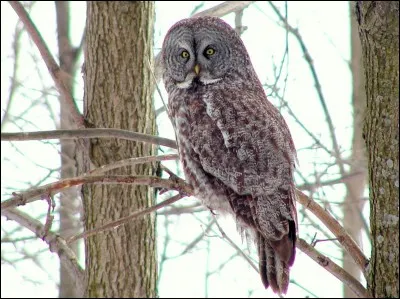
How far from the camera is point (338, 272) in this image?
2.96 metres

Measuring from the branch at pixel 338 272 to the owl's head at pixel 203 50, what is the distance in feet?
4.86

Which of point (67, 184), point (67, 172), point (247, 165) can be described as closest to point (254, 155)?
point (247, 165)

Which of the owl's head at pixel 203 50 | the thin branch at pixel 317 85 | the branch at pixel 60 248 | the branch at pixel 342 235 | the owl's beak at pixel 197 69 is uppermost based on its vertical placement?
the thin branch at pixel 317 85

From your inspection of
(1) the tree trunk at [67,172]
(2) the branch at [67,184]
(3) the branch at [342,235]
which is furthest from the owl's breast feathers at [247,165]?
(1) the tree trunk at [67,172]

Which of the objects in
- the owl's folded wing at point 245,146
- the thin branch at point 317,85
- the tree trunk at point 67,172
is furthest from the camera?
the thin branch at point 317,85

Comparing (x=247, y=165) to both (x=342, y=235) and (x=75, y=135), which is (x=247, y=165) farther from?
(x=75, y=135)

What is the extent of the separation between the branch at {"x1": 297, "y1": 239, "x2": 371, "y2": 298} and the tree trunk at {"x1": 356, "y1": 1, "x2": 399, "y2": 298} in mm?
75

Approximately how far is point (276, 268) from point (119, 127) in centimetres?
130

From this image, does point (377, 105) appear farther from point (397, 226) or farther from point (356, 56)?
point (356, 56)

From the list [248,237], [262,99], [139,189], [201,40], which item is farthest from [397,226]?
[201,40]

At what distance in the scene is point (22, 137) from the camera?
297 cm

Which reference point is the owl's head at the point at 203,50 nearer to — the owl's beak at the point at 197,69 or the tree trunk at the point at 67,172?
the owl's beak at the point at 197,69

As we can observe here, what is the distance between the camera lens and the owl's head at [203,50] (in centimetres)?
425

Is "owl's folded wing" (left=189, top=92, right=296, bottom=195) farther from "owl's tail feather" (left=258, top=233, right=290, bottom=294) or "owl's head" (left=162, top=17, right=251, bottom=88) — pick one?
"owl's head" (left=162, top=17, right=251, bottom=88)
